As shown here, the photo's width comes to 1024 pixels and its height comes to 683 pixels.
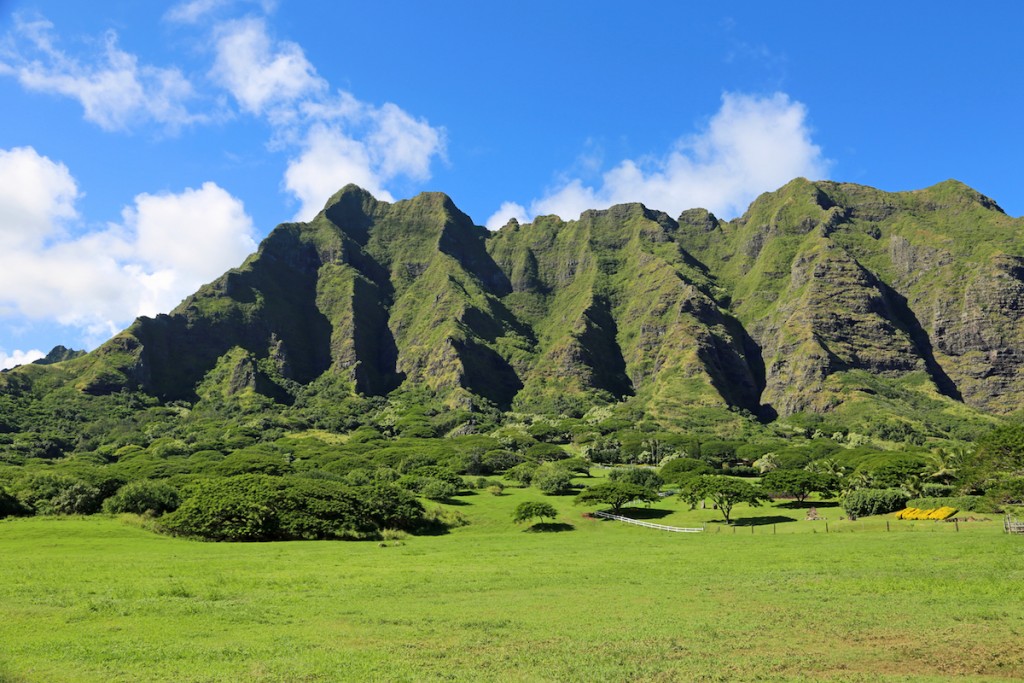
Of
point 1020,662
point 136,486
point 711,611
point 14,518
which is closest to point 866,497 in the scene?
point 711,611

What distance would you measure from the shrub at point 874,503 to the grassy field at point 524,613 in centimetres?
2292

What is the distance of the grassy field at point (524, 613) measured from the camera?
21.8m

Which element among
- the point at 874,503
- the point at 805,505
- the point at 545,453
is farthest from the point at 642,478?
the point at 545,453

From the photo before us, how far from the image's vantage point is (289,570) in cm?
4562

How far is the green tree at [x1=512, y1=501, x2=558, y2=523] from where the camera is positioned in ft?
281

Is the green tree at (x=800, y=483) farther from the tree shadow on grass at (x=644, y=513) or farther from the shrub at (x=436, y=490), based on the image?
the shrub at (x=436, y=490)

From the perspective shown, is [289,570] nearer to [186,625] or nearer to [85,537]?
[186,625]

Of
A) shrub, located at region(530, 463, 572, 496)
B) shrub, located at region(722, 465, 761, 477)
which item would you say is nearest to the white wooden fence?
shrub, located at region(530, 463, 572, 496)

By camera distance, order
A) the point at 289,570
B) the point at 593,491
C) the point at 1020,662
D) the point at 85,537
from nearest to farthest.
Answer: the point at 1020,662 → the point at 289,570 → the point at 85,537 → the point at 593,491

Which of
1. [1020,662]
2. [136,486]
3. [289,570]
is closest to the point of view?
Answer: [1020,662]

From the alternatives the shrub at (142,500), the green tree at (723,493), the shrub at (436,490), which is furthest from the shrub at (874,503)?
the shrub at (142,500)

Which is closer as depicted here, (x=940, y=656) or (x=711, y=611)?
(x=940, y=656)

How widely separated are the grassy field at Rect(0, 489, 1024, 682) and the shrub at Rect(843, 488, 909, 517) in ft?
75.2

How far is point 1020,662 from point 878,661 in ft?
13.6
